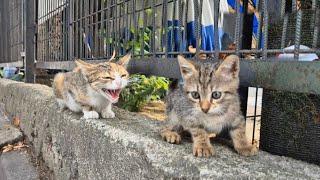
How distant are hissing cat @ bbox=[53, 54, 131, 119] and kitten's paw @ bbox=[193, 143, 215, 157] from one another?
104cm

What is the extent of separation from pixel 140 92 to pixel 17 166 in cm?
152

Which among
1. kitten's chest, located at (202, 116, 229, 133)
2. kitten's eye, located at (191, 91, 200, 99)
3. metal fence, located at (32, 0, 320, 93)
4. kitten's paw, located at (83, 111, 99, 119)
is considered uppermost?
metal fence, located at (32, 0, 320, 93)

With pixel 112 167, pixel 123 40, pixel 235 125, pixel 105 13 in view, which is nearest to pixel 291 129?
pixel 235 125

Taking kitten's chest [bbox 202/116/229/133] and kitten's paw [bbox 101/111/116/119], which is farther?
kitten's paw [bbox 101/111/116/119]

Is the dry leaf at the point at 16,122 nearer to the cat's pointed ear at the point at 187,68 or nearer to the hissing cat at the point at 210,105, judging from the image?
the hissing cat at the point at 210,105

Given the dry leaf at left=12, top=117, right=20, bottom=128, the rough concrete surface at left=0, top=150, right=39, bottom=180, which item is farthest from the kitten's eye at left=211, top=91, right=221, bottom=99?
the dry leaf at left=12, top=117, right=20, bottom=128

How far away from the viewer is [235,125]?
2.27 meters

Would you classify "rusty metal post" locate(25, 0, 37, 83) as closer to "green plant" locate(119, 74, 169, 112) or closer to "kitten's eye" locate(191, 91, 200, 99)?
"green plant" locate(119, 74, 169, 112)

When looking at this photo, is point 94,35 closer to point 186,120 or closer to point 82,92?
point 82,92

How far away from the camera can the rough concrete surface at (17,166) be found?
4.12 m

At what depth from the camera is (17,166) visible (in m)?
4.40

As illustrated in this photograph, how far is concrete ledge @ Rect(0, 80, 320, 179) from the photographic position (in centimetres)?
188

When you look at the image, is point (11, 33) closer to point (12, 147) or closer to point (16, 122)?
point (16, 122)

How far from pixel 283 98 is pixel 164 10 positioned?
109 cm
